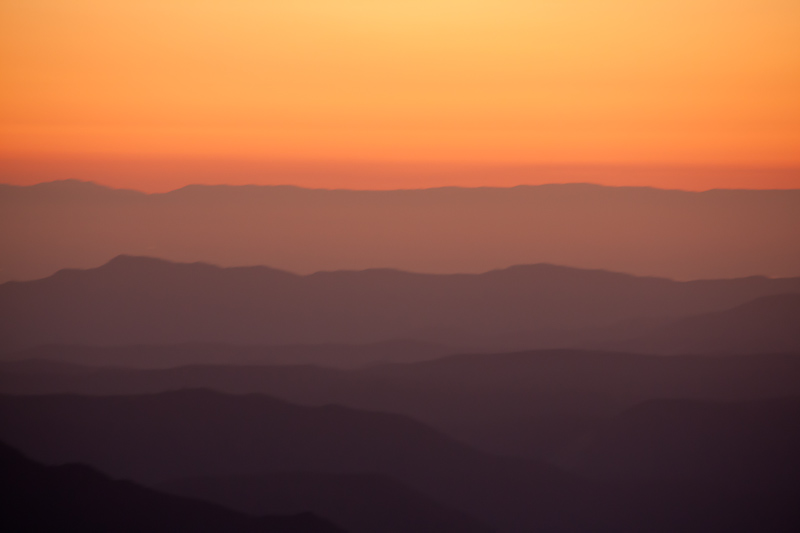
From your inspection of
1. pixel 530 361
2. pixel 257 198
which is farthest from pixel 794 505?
pixel 257 198

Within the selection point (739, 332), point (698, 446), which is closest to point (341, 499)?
point (698, 446)

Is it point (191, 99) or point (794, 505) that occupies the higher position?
point (191, 99)

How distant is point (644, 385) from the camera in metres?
3.68

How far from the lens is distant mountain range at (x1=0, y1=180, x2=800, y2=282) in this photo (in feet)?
12.6

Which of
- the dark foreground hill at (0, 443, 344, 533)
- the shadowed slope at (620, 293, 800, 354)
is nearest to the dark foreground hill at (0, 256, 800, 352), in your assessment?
the shadowed slope at (620, 293, 800, 354)

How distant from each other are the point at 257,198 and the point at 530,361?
1822 millimetres

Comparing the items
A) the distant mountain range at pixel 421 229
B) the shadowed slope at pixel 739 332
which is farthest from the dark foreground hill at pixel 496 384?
the distant mountain range at pixel 421 229

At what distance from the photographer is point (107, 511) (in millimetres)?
3471

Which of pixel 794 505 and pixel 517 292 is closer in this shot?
pixel 794 505

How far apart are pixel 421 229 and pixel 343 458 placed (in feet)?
4.41

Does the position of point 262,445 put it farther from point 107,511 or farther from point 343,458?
point 107,511

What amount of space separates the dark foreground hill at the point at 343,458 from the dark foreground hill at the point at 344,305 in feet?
1.27

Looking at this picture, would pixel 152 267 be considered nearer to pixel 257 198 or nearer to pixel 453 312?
pixel 257 198

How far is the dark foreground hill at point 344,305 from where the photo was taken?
12.4ft
